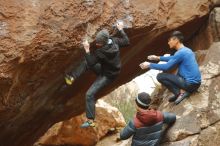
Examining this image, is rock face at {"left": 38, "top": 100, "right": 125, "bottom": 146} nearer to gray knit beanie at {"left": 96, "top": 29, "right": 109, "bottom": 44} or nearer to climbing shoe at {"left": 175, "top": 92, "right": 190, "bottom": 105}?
climbing shoe at {"left": 175, "top": 92, "right": 190, "bottom": 105}

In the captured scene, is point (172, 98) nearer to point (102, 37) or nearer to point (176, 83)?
point (176, 83)

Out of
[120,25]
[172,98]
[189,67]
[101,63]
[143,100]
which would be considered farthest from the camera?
[172,98]

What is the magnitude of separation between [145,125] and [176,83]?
131cm

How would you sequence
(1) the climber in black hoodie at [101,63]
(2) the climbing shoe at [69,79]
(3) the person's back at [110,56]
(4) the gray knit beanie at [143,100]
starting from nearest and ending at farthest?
(4) the gray knit beanie at [143,100] < (1) the climber in black hoodie at [101,63] < (3) the person's back at [110,56] < (2) the climbing shoe at [69,79]

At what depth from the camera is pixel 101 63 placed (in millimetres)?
9258

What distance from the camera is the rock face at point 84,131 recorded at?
14903mm

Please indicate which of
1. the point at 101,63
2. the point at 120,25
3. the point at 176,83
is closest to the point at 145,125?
the point at 176,83

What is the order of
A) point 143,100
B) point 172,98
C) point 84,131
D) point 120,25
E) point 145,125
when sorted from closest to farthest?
1. point 143,100
2. point 145,125
3. point 120,25
4. point 172,98
5. point 84,131

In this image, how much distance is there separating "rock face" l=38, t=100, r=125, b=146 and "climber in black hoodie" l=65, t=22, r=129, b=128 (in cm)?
564

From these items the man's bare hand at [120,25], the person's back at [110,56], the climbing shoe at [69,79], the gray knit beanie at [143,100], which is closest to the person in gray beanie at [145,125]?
the gray knit beanie at [143,100]

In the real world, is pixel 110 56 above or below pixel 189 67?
above

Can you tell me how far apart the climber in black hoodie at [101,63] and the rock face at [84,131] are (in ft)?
18.5

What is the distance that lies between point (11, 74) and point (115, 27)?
7.69 ft

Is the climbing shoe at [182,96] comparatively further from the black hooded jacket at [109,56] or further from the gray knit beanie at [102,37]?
the gray knit beanie at [102,37]
